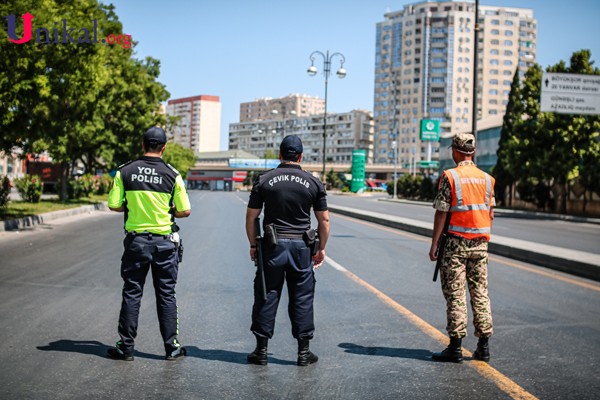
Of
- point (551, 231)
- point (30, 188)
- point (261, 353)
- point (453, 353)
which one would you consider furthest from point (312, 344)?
point (30, 188)

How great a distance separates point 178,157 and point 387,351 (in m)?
108

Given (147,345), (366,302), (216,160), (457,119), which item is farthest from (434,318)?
(216,160)

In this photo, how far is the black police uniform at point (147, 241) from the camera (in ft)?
17.1

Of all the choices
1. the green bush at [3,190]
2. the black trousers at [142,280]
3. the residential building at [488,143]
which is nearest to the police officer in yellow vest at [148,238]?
the black trousers at [142,280]

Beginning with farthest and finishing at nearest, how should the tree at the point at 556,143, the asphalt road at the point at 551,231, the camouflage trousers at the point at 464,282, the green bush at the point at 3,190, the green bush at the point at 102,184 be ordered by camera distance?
the green bush at the point at 102,184 < the tree at the point at 556,143 < the green bush at the point at 3,190 < the asphalt road at the point at 551,231 < the camouflage trousers at the point at 464,282

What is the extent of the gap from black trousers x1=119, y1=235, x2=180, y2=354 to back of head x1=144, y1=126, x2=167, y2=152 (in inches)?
30.1

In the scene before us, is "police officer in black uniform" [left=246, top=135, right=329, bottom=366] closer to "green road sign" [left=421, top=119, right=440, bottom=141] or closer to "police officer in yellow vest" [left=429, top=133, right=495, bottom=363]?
"police officer in yellow vest" [left=429, top=133, right=495, bottom=363]

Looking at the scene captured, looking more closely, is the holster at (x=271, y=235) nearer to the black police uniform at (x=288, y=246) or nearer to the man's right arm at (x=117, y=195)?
the black police uniform at (x=288, y=246)

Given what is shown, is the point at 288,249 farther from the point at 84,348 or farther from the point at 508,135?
the point at 508,135

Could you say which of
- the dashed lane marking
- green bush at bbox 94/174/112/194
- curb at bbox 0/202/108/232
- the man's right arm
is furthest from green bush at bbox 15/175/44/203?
the man's right arm

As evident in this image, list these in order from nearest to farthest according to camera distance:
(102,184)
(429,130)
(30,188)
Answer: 1. (30,188)
2. (102,184)
3. (429,130)

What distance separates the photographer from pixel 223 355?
539cm

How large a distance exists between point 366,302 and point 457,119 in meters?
153

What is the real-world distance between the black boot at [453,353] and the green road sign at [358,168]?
3494 inches
